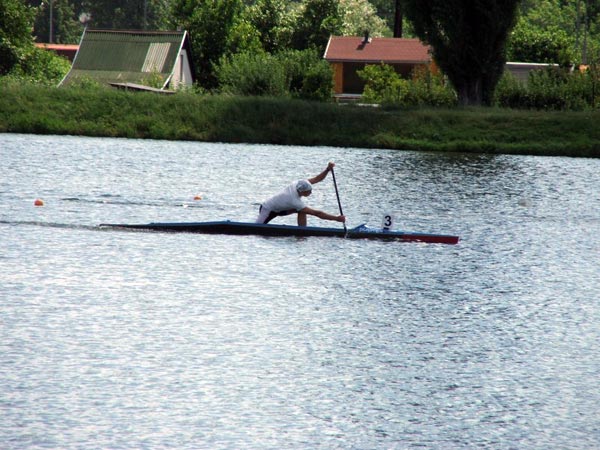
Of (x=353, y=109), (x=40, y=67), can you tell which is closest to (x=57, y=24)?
(x=40, y=67)

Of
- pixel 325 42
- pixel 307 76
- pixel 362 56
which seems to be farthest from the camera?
pixel 325 42

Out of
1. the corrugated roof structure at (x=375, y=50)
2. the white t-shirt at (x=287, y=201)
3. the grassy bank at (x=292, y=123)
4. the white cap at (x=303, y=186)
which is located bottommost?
the grassy bank at (x=292, y=123)

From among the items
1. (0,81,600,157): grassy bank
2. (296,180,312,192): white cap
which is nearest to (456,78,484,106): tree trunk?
(0,81,600,157): grassy bank

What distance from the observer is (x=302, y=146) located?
52.4 metres

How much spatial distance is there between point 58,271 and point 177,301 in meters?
3.00

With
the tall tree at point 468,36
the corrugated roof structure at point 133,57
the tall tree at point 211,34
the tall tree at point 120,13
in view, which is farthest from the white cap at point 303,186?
the tall tree at point 120,13

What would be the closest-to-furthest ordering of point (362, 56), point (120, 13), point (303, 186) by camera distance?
point (303, 186) < point (362, 56) < point (120, 13)

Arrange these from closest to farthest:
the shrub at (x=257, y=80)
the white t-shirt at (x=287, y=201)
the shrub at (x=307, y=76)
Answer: the white t-shirt at (x=287, y=201), the shrub at (x=257, y=80), the shrub at (x=307, y=76)

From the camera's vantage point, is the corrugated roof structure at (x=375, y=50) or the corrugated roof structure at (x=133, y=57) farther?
the corrugated roof structure at (x=375, y=50)

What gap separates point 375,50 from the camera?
3602 inches

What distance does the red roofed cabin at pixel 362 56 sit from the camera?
294 feet

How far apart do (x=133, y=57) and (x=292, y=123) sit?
84.0 ft

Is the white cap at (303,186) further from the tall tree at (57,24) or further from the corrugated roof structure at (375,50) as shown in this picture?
the tall tree at (57,24)

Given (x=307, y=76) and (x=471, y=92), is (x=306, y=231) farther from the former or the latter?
(x=307, y=76)
